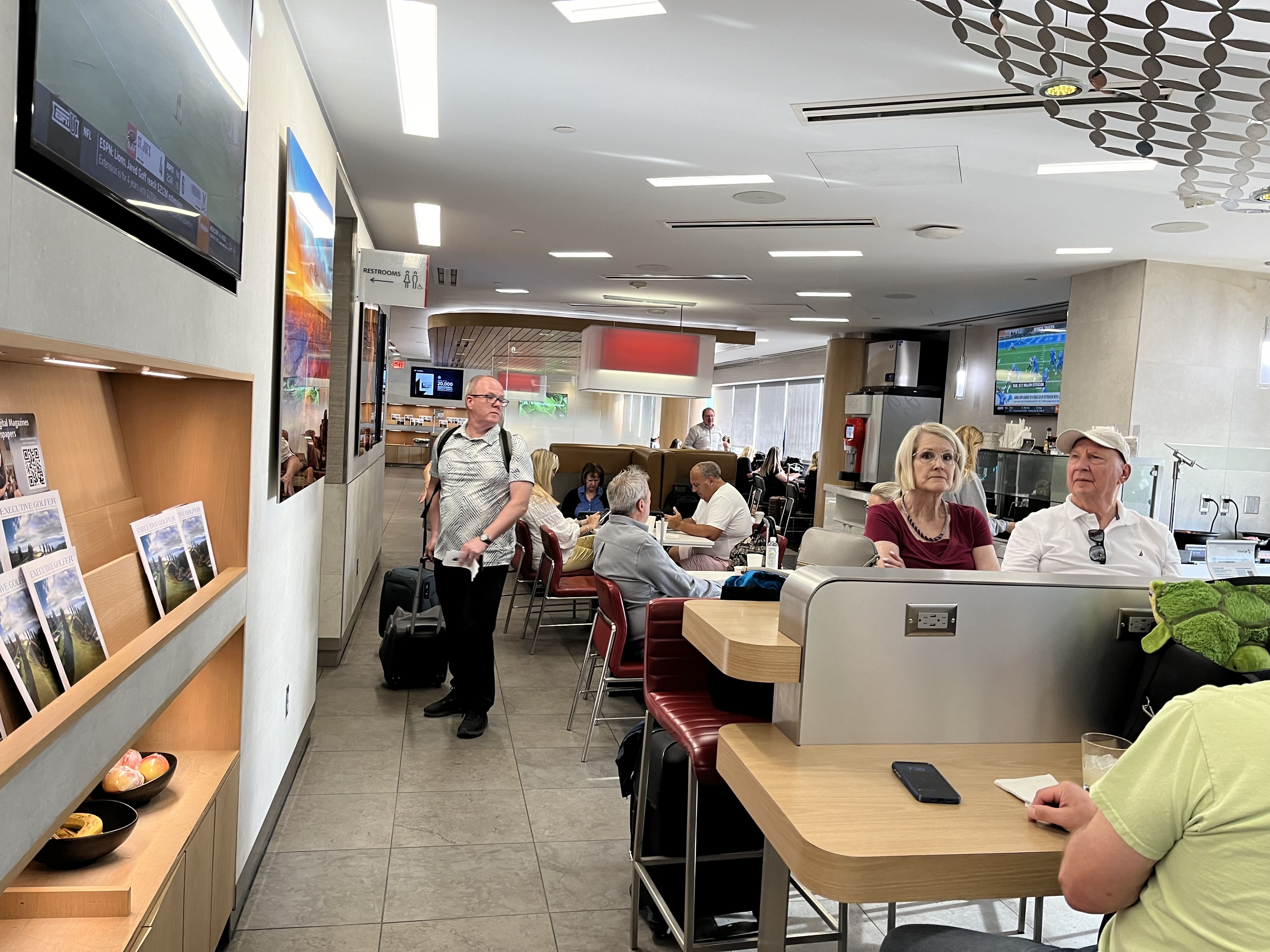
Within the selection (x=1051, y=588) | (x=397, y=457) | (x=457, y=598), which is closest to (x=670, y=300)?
(x=457, y=598)

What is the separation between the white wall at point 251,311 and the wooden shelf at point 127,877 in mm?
503

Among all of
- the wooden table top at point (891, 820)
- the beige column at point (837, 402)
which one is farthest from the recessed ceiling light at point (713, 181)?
the beige column at point (837, 402)

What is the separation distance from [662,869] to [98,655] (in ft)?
6.36

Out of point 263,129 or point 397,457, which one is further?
point 397,457

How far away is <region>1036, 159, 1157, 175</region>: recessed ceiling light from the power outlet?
11.3 feet

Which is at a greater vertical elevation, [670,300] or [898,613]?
[670,300]

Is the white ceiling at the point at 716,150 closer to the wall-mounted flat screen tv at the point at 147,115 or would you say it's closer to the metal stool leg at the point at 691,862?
the wall-mounted flat screen tv at the point at 147,115

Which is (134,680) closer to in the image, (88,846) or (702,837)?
(88,846)

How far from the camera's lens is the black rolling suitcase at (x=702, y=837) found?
280 cm

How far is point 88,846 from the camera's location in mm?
1837

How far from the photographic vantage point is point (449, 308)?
47.3 feet

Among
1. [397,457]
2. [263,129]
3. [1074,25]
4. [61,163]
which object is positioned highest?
[1074,25]

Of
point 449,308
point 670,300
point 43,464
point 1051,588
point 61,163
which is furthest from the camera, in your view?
point 449,308

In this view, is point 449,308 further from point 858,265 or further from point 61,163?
point 61,163
